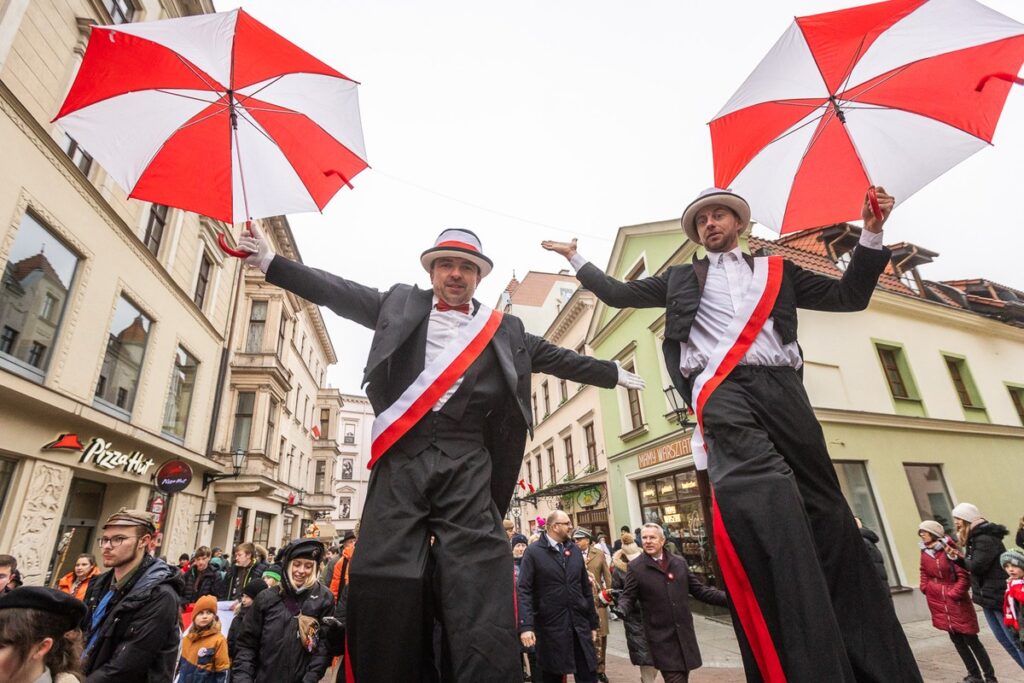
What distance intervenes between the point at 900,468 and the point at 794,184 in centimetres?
1237

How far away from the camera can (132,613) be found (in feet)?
10.5

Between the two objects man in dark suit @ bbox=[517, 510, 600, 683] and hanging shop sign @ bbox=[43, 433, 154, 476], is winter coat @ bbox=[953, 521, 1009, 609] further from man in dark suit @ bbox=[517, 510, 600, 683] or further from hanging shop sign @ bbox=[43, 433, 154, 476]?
hanging shop sign @ bbox=[43, 433, 154, 476]

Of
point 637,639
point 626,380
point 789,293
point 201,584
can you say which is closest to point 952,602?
point 637,639

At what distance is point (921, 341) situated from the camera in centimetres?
1388

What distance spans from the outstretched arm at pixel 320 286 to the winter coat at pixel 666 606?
4326 millimetres

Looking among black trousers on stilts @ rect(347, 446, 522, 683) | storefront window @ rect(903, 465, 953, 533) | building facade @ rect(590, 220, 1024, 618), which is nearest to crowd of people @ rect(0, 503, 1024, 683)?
black trousers on stilts @ rect(347, 446, 522, 683)

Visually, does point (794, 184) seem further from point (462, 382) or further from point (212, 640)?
point (212, 640)

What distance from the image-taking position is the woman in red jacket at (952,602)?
591 cm

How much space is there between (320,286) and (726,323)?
1.69 m

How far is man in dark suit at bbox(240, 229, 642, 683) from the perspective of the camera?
1.73 meters

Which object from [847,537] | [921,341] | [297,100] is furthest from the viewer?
[921,341]

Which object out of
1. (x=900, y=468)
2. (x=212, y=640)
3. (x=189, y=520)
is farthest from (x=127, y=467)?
(x=900, y=468)

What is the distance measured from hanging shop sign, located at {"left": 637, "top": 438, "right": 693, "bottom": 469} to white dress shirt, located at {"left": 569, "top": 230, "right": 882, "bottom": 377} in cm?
1054

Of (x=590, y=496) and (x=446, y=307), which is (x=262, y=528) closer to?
(x=590, y=496)
